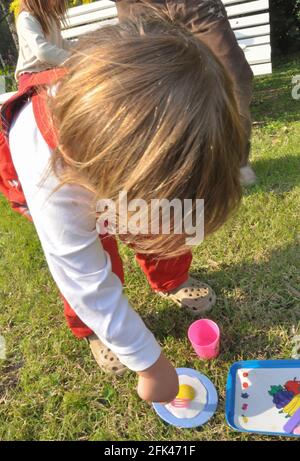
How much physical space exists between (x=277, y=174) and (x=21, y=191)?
1.41 meters

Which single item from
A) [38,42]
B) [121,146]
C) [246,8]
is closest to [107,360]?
[121,146]

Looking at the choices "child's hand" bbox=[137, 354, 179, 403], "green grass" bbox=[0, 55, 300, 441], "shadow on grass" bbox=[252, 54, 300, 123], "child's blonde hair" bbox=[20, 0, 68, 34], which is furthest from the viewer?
"shadow on grass" bbox=[252, 54, 300, 123]

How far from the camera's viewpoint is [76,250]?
975mm

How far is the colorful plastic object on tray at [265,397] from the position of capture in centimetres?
126

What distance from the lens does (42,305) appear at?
1.78 metres

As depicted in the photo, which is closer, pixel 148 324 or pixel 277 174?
pixel 148 324

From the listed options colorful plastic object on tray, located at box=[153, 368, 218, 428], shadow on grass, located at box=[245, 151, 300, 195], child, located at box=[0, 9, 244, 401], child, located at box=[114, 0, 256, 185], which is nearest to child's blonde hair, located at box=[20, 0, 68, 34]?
child, located at box=[114, 0, 256, 185]

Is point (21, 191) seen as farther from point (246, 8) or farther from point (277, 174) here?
point (246, 8)

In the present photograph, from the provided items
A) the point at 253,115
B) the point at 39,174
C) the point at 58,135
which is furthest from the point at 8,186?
the point at 253,115

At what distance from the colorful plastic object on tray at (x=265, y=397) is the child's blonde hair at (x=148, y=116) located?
0.74m

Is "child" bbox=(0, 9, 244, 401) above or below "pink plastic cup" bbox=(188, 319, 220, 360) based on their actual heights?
above

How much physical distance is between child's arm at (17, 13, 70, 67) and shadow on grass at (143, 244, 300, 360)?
4.46 ft

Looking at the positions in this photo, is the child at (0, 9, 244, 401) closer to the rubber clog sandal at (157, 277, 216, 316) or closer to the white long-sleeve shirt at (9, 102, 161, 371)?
the white long-sleeve shirt at (9, 102, 161, 371)

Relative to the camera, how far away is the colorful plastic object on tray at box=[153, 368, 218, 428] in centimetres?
131
